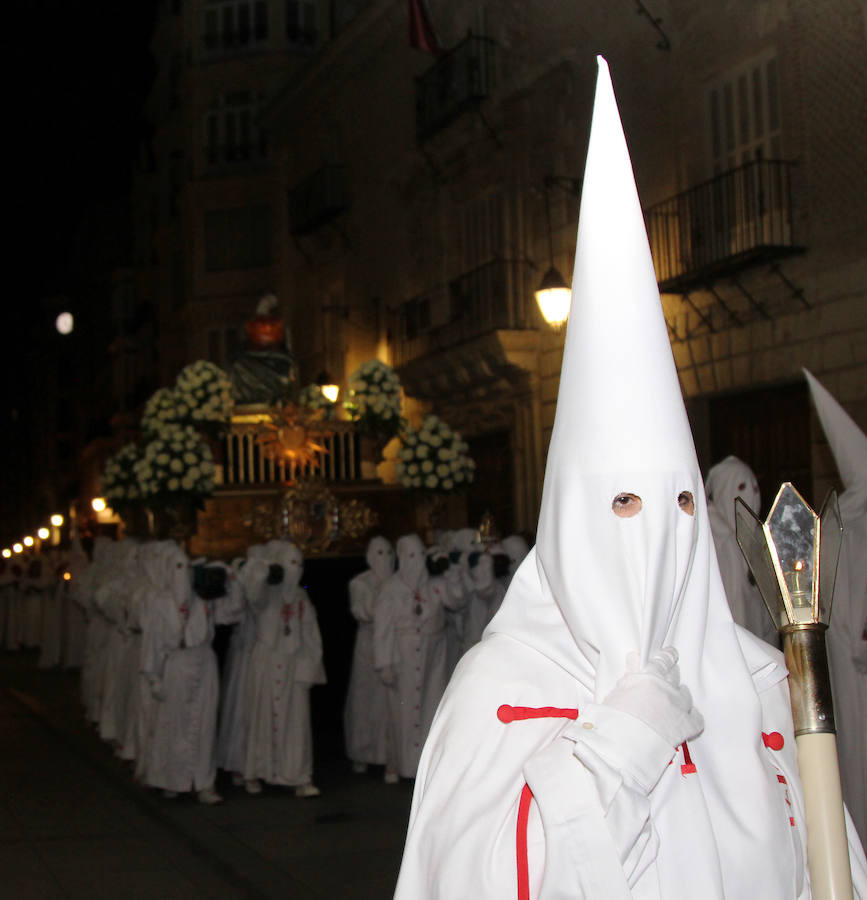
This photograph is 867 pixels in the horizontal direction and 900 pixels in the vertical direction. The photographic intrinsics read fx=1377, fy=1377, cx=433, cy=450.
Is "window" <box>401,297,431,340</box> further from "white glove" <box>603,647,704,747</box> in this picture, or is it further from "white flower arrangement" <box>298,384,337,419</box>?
"white glove" <box>603,647,704,747</box>

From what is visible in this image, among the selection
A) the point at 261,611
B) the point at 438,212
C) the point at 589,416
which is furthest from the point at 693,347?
the point at 589,416

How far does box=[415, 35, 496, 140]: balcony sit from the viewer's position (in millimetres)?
19469

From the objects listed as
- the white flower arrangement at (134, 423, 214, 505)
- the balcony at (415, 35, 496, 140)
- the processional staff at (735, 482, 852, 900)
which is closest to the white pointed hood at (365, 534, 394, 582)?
the white flower arrangement at (134, 423, 214, 505)

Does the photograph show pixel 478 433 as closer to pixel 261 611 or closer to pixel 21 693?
pixel 21 693

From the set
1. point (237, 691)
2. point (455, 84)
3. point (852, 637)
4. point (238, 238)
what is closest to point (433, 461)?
point (237, 691)

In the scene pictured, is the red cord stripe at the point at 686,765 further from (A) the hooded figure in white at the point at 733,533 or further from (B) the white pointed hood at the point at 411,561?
(B) the white pointed hood at the point at 411,561

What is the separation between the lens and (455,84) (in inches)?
792

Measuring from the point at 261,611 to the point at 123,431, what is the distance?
34.8 meters

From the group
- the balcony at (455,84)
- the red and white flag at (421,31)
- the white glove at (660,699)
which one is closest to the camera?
the white glove at (660,699)

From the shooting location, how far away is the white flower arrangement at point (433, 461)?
43.9 ft

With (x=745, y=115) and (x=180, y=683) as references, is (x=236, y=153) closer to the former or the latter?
(x=745, y=115)

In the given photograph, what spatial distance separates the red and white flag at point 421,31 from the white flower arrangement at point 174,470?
8.88 metres

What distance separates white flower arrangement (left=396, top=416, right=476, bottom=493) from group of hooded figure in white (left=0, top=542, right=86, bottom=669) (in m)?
9.85

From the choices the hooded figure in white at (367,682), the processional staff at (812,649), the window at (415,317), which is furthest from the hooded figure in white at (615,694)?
the window at (415,317)
